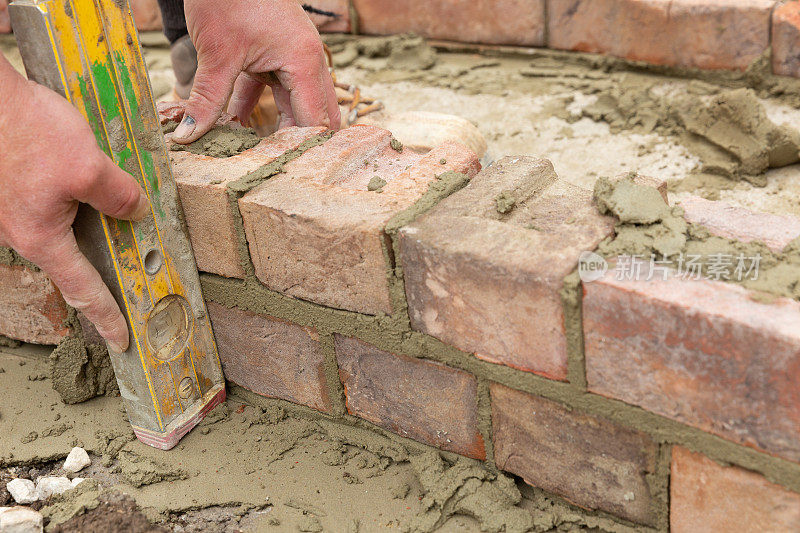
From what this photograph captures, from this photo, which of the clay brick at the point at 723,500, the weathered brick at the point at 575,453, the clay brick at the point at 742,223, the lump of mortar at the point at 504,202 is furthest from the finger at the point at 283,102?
the clay brick at the point at 723,500

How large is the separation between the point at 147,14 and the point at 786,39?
4227 mm

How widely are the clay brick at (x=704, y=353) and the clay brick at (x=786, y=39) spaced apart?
282 centimetres

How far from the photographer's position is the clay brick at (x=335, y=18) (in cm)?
546

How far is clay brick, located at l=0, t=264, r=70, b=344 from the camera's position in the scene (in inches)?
116

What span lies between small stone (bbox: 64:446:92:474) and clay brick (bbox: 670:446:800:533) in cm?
176

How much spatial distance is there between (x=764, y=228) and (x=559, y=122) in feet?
7.84

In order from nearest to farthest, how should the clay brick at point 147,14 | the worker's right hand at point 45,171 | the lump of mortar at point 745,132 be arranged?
the worker's right hand at point 45,171 < the lump of mortar at point 745,132 < the clay brick at point 147,14

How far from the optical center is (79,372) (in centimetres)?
285

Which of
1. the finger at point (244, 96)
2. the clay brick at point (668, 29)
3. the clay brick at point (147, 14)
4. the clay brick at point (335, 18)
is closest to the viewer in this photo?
the finger at point (244, 96)

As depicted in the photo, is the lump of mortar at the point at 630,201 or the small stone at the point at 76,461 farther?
the small stone at the point at 76,461

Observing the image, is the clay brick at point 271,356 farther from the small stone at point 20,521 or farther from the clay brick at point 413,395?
the small stone at point 20,521

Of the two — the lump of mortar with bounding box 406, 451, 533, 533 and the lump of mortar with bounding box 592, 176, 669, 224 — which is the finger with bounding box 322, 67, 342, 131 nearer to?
the lump of mortar with bounding box 592, 176, 669, 224

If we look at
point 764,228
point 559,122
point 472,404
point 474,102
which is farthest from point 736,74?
point 472,404

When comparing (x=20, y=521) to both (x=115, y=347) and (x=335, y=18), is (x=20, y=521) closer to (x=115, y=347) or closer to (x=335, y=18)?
(x=115, y=347)
